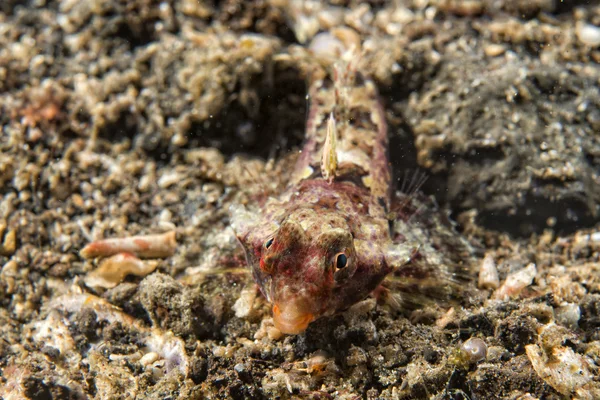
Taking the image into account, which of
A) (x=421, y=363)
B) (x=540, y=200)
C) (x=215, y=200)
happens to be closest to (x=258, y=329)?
(x=421, y=363)

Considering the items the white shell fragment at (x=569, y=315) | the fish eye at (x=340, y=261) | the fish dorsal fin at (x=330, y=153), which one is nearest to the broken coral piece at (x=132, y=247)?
the fish dorsal fin at (x=330, y=153)

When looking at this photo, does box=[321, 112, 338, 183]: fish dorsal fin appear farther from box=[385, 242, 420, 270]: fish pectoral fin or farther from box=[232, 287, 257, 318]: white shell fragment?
box=[232, 287, 257, 318]: white shell fragment

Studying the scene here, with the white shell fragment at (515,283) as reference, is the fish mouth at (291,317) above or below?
above

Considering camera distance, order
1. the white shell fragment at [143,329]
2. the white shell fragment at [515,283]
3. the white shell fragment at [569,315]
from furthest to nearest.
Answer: the white shell fragment at [515,283] → the white shell fragment at [569,315] → the white shell fragment at [143,329]

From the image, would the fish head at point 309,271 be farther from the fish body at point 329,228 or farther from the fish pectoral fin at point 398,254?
the fish pectoral fin at point 398,254

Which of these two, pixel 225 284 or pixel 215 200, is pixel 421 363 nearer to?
pixel 225 284
